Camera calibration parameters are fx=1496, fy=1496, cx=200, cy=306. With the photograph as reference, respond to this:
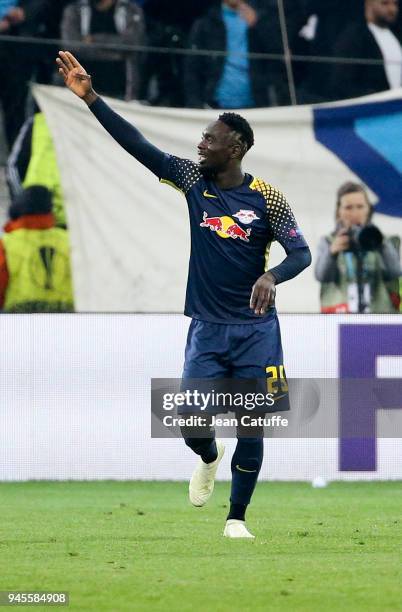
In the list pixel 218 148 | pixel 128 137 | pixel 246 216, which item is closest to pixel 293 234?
pixel 246 216

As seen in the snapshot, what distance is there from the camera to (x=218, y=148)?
7.97 metres

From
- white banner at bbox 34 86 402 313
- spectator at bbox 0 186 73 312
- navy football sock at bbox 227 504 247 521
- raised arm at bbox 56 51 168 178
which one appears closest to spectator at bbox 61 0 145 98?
white banner at bbox 34 86 402 313

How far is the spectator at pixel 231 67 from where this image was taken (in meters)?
14.2

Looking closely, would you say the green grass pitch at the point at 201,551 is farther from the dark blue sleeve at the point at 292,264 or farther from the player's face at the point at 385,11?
the player's face at the point at 385,11

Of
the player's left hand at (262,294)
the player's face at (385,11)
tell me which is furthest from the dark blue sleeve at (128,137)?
the player's face at (385,11)

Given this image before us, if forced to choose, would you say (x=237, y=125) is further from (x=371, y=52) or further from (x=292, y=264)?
(x=371, y=52)

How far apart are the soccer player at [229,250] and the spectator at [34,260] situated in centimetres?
541

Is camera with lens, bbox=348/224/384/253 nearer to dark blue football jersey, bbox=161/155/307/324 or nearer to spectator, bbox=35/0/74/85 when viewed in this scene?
spectator, bbox=35/0/74/85

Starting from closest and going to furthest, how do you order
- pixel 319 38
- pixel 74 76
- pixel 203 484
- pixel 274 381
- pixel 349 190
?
pixel 74 76 < pixel 274 381 < pixel 203 484 < pixel 349 190 < pixel 319 38

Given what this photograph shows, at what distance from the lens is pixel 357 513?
9.92 metres

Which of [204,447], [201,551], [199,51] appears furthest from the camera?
[199,51]

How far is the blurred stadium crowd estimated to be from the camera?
13.9 m

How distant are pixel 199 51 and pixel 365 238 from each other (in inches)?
94.0

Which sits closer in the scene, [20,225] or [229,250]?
[229,250]
